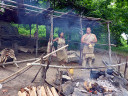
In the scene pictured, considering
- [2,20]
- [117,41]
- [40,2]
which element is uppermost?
[40,2]

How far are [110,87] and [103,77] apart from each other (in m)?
0.95

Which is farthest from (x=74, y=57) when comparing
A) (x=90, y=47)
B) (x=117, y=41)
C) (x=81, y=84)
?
(x=117, y=41)

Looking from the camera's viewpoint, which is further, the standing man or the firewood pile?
the standing man

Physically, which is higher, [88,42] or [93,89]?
[88,42]

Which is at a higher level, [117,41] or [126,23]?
[126,23]

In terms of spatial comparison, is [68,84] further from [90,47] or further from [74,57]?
[74,57]

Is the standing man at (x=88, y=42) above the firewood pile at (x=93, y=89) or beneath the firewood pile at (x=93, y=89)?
above

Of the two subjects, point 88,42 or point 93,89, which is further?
point 88,42

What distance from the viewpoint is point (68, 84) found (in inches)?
184

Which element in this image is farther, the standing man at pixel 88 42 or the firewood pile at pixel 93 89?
the standing man at pixel 88 42

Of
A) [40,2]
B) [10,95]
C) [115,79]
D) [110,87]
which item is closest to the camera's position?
[10,95]

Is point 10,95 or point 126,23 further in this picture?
point 126,23

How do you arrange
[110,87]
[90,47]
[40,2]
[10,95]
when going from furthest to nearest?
[40,2] < [90,47] < [110,87] < [10,95]

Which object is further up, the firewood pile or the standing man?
the standing man
